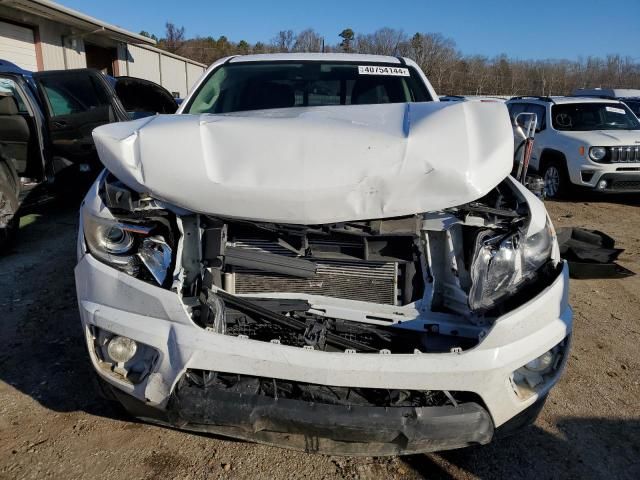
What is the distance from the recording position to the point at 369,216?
85.1 inches

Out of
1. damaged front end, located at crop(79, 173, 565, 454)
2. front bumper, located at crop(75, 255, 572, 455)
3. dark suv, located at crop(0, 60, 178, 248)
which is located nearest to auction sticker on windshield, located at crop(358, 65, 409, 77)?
damaged front end, located at crop(79, 173, 565, 454)

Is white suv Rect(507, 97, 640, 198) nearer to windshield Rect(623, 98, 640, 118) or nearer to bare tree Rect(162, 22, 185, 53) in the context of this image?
windshield Rect(623, 98, 640, 118)

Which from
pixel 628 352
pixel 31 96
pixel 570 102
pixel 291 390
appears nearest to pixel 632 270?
pixel 628 352

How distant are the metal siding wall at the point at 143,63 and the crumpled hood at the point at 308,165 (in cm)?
2211

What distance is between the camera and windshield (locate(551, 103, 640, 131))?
9266 mm

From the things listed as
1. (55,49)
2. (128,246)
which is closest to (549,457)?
(128,246)

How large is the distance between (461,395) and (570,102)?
9175mm

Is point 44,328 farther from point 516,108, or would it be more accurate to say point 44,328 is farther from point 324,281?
point 516,108

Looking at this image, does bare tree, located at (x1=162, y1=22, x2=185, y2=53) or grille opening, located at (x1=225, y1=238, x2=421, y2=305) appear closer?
grille opening, located at (x1=225, y1=238, x2=421, y2=305)

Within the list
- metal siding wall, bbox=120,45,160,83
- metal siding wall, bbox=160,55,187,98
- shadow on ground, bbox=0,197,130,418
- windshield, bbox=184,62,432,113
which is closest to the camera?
shadow on ground, bbox=0,197,130,418

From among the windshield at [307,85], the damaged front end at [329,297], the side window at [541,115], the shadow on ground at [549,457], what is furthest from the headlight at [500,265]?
the side window at [541,115]

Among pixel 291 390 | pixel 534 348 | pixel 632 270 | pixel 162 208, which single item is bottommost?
pixel 632 270

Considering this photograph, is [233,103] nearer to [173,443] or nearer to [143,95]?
[173,443]

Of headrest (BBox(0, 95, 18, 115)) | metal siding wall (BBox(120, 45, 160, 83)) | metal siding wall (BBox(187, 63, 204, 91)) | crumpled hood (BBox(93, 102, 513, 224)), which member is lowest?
metal siding wall (BBox(187, 63, 204, 91))
